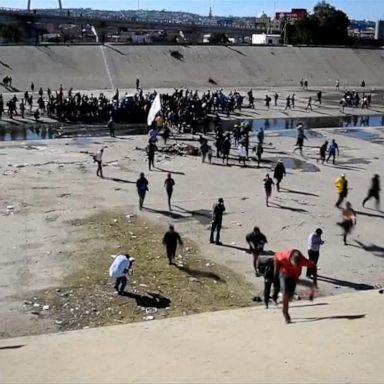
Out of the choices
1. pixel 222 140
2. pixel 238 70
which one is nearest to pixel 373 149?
pixel 222 140

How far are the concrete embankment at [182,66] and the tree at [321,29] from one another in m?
12.4

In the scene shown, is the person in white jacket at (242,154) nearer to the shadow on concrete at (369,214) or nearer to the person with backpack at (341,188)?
the person with backpack at (341,188)

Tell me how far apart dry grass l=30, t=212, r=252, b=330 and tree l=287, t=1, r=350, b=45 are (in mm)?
69446

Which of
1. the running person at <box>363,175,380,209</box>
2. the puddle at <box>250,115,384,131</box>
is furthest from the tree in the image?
the running person at <box>363,175,380,209</box>

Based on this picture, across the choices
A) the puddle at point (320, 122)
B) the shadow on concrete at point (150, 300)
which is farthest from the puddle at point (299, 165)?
the shadow on concrete at point (150, 300)

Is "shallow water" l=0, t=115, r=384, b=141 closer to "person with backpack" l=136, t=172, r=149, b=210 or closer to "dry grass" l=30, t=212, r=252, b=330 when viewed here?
"person with backpack" l=136, t=172, r=149, b=210

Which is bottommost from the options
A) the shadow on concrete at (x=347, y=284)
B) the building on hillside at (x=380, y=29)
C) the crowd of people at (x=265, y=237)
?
the shadow on concrete at (x=347, y=284)

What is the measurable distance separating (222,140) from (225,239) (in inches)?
408

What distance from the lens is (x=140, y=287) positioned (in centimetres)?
1381

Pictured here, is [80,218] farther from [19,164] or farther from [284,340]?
[284,340]

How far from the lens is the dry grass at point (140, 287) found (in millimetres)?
12680

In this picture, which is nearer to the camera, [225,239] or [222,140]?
[225,239]

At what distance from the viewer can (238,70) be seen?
6059 centimetres

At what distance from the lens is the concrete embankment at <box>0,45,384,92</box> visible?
53188mm
